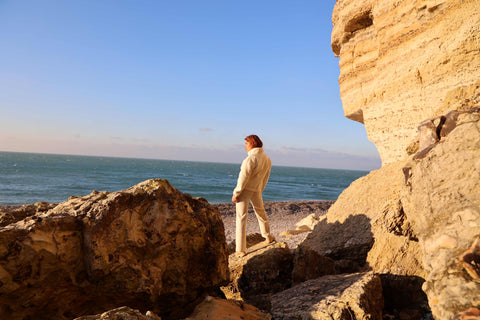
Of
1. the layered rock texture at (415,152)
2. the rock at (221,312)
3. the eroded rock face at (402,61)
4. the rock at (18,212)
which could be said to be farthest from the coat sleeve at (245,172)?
the rock at (18,212)

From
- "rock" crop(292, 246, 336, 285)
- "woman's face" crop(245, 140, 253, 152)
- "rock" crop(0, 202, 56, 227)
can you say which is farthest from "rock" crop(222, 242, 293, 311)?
"rock" crop(0, 202, 56, 227)

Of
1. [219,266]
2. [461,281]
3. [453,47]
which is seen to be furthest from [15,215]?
[453,47]

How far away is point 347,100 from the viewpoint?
8109 mm

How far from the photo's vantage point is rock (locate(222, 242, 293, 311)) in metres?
4.20

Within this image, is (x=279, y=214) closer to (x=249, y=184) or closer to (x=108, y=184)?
(x=249, y=184)

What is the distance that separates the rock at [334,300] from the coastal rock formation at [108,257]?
887 millimetres

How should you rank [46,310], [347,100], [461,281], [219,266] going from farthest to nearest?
[347,100] < [219,266] < [46,310] < [461,281]

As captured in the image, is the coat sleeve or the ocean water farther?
the ocean water

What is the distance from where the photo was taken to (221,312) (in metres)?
2.78

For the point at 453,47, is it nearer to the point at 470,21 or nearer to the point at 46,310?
the point at 470,21

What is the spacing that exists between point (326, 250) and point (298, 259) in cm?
86

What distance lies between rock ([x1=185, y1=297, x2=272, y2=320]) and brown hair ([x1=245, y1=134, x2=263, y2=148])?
2.77 m

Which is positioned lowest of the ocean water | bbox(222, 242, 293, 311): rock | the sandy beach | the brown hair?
the ocean water

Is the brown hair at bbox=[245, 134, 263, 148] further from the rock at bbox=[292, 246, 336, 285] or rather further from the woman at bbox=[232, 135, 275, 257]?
the rock at bbox=[292, 246, 336, 285]
